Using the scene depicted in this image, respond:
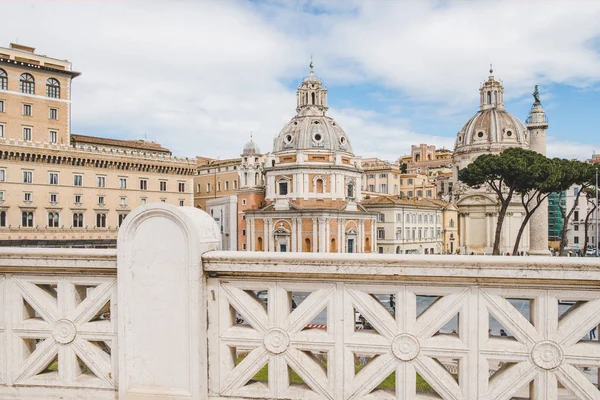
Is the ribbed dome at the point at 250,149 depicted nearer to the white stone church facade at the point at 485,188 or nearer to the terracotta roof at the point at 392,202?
the terracotta roof at the point at 392,202

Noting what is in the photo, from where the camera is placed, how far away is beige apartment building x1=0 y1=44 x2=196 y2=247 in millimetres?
48312

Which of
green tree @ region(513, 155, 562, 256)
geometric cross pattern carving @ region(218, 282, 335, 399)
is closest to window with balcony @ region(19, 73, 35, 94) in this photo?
green tree @ region(513, 155, 562, 256)

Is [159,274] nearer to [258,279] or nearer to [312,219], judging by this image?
[258,279]

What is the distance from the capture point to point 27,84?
2034 inches

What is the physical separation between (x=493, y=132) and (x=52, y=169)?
57422 millimetres

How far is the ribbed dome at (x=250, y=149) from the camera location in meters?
68.7

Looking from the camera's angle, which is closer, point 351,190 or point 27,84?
point 27,84

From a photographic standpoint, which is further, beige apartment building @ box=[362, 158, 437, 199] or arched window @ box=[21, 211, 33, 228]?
beige apartment building @ box=[362, 158, 437, 199]

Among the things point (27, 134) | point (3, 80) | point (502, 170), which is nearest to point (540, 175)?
point (502, 170)

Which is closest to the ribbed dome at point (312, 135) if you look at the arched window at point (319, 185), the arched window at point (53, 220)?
the arched window at point (319, 185)

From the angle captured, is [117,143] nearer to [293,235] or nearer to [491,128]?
[293,235]

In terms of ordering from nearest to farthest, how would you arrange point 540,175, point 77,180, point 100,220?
point 540,175 → point 77,180 → point 100,220

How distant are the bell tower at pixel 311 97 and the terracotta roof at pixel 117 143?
19490 millimetres

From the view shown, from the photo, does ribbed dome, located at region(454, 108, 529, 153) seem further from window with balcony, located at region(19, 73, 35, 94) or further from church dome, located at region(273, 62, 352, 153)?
window with balcony, located at region(19, 73, 35, 94)
